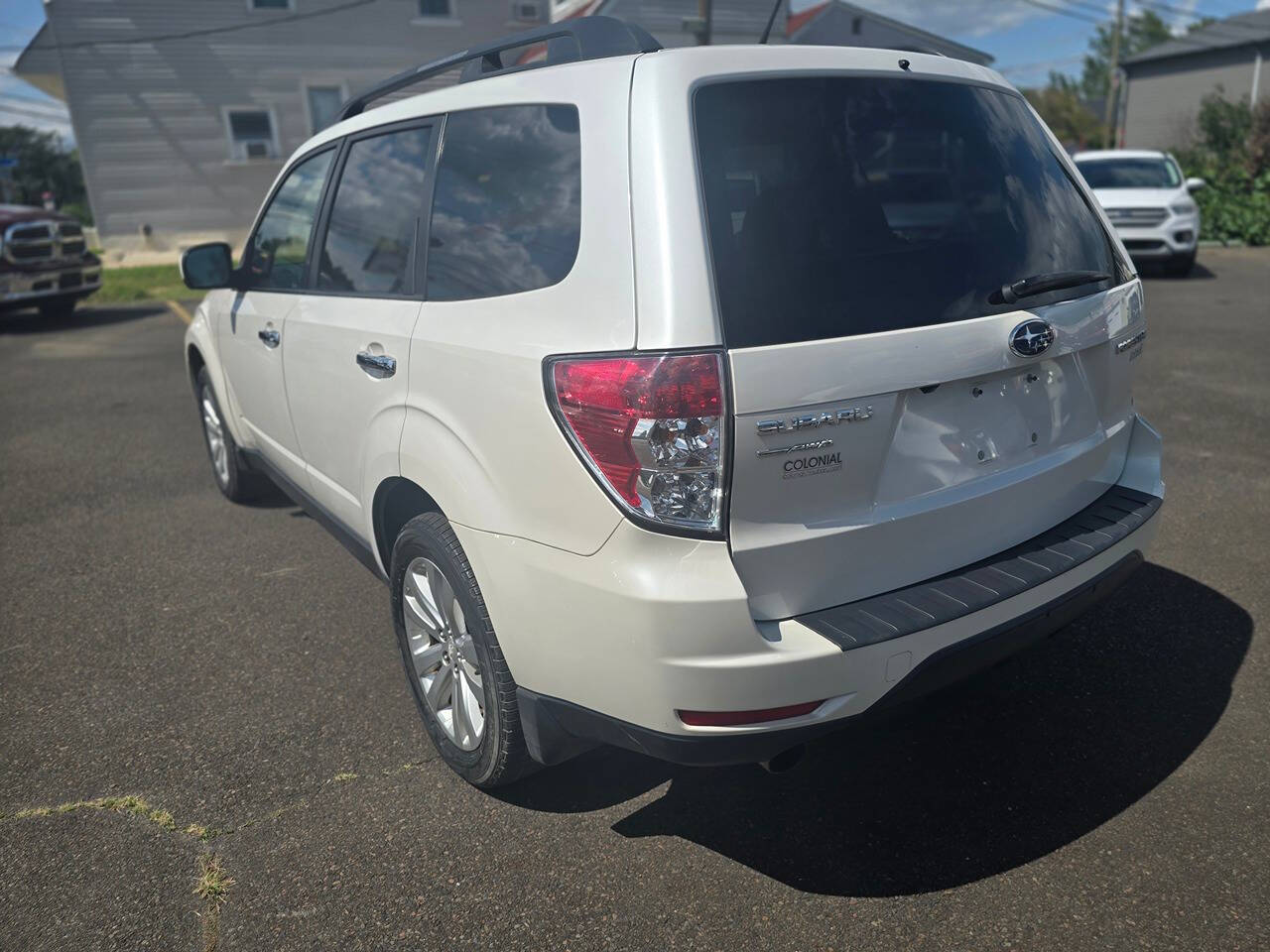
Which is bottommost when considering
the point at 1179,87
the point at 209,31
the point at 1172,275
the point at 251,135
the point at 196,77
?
the point at 1172,275

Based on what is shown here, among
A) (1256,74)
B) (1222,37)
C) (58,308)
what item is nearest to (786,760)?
(58,308)

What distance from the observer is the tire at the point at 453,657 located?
2.57 metres

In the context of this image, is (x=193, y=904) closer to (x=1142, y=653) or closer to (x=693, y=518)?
(x=693, y=518)

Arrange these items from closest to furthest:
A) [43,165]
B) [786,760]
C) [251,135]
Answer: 1. [786,760]
2. [251,135]
3. [43,165]

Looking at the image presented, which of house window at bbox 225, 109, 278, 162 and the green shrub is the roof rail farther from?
house window at bbox 225, 109, 278, 162

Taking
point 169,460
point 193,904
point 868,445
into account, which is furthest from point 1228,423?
point 169,460

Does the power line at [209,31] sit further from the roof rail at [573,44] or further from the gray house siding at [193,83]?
the roof rail at [573,44]

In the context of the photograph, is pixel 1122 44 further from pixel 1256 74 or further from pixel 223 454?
pixel 223 454

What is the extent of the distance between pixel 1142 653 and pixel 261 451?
366cm

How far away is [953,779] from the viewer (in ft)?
9.32

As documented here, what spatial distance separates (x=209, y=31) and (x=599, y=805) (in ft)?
78.2

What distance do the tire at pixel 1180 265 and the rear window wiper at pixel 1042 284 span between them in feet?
41.7

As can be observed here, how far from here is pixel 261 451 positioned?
4.59 metres

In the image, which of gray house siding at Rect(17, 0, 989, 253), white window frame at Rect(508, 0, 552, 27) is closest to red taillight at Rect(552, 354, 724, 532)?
gray house siding at Rect(17, 0, 989, 253)
